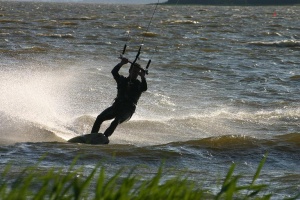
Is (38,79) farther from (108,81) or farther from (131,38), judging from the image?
(131,38)

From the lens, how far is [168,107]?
59.4ft

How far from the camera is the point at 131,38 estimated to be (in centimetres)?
3966

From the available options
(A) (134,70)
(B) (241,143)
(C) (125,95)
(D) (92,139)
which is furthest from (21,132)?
(B) (241,143)

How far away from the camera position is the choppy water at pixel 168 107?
11008 mm

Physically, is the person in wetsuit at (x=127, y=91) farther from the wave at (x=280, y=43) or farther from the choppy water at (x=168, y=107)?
the wave at (x=280, y=43)

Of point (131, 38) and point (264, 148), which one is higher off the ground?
point (264, 148)

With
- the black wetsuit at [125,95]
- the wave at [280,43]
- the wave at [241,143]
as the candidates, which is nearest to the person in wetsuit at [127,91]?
the black wetsuit at [125,95]

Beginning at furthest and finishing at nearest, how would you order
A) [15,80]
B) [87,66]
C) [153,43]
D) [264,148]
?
[153,43] < [87,66] < [15,80] < [264,148]

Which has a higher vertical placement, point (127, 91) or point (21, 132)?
point (127, 91)

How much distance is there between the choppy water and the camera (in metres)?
11.0

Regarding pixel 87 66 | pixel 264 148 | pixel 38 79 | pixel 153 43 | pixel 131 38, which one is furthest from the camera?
pixel 131 38

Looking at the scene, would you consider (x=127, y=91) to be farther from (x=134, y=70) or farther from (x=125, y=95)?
(x=134, y=70)

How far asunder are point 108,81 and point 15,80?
333 cm

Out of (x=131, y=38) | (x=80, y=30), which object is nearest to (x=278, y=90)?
(x=131, y=38)
